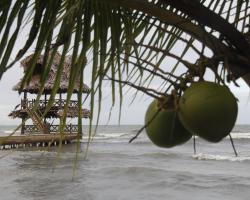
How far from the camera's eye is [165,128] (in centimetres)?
70

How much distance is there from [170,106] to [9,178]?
63.1 ft

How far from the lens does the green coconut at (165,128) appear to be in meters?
0.70

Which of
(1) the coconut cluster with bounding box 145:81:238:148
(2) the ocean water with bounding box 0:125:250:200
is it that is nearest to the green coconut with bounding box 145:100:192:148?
(1) the coconut cluster with bounding box 145:81:238:148

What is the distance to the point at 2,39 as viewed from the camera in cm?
113

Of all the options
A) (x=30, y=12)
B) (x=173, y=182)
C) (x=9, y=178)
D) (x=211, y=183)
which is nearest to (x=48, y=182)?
(x=9, y=178)

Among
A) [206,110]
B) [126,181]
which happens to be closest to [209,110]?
[206,110]

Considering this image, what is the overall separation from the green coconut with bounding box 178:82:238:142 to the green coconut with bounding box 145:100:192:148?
42 millimetres

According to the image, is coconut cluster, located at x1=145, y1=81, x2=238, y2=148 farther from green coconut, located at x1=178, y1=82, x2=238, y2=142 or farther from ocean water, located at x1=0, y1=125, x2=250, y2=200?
ocean water, located at x1=0, y1=125, x2=250, y2=200

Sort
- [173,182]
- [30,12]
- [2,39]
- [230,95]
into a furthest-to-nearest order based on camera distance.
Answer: [173,182] → [30,12] → [2,39] → [230,95]

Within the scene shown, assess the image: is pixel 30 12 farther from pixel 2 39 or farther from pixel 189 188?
pixel 189 188

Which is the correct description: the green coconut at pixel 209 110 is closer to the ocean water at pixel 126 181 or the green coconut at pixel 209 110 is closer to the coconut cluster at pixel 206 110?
the coconut cluster at pixel 206 110

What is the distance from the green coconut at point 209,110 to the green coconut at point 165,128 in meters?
0.04

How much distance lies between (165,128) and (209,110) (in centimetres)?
9

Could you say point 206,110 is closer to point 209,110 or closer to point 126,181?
point 209,110
